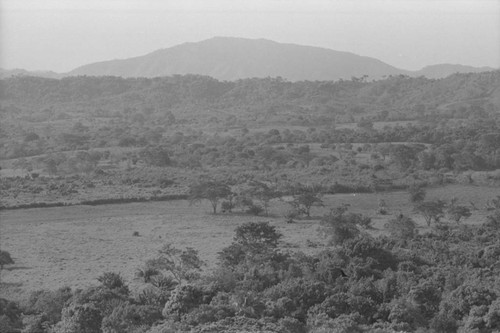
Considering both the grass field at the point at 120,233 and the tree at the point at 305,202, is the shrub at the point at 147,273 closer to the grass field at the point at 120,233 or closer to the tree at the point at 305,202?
the grass field at the point at 120,233

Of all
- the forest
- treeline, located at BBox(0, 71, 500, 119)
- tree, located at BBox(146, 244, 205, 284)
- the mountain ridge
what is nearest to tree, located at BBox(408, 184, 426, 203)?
the forest

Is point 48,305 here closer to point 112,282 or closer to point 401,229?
point 112,282

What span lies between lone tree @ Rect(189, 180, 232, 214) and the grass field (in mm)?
411

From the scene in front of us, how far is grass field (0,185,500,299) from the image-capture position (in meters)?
15.3

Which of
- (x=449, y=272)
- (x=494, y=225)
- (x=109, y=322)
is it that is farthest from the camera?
(x=494, y=225)

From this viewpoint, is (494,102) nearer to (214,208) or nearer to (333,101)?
(333,101)

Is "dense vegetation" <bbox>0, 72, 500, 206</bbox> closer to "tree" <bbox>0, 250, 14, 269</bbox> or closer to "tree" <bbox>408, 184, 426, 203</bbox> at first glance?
"tree" <bbox>408, 184, 426, 203</bbox>

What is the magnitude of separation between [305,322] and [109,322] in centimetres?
303

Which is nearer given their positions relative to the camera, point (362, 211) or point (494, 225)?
point (494, 225)

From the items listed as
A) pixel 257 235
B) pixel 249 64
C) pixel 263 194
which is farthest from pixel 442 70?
pixel 257 235

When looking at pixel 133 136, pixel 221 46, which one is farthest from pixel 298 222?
pixel 221 46

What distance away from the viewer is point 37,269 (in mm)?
15602

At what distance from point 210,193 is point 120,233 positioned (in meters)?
4.37

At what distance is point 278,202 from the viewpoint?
81.6 feet
